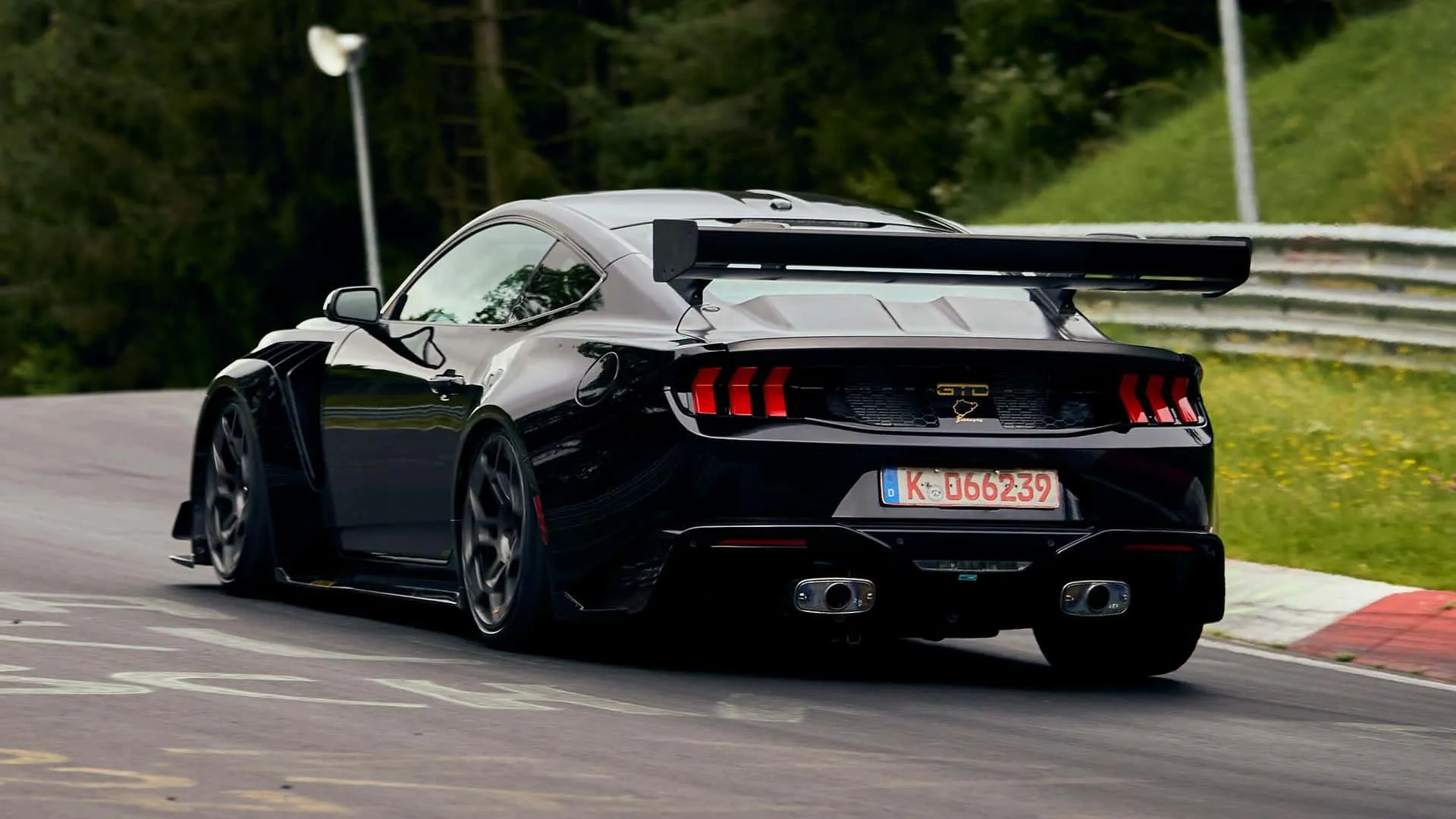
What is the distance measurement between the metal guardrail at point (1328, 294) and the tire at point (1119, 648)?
26.6 feet

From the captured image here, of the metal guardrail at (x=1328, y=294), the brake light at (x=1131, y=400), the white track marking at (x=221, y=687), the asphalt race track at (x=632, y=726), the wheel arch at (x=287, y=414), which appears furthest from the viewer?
the metal guardrail at (x=1328, y=294)

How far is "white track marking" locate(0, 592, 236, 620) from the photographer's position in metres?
9.27

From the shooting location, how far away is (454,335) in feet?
29.0

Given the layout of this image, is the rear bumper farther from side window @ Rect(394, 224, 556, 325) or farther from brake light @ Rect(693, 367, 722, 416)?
side window @ Rect(394, 224, 556, 325)

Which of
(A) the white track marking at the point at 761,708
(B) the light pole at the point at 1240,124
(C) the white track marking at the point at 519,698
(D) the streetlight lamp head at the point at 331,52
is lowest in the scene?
(A) the white track marking at the point at 761,708

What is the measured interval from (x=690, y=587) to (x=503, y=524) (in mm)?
884

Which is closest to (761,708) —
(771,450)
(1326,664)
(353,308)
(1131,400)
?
(771,450)

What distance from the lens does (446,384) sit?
8.66m

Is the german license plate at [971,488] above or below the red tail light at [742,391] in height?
below

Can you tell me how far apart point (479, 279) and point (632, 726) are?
2.49m

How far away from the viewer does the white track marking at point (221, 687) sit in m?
7.12

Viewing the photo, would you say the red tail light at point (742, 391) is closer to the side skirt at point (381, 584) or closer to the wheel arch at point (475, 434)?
the wheel arch at point (475, 434)

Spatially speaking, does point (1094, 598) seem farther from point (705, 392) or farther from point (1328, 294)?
point (1328, 294)

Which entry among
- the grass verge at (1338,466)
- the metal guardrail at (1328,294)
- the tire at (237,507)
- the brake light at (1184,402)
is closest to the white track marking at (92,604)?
the tire at (237,507)
